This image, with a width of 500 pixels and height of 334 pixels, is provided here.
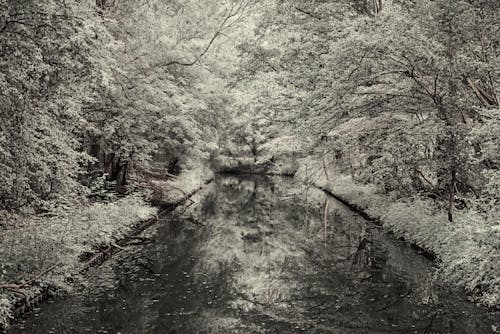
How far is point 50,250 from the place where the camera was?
11.2 metres

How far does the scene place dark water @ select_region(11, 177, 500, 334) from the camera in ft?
31.7

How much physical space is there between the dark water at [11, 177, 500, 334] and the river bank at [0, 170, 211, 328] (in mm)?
462

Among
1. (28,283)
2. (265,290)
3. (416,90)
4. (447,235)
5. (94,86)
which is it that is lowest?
(28,283)

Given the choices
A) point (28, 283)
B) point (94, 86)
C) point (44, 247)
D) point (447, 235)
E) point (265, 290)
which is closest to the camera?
point (28, 283)

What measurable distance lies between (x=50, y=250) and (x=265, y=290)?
5689 millimetres

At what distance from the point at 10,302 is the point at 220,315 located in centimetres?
446

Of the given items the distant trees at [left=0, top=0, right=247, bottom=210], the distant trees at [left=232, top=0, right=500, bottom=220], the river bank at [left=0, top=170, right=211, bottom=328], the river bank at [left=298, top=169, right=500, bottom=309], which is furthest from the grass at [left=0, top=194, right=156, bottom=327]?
the river bank at [left=298, top=169, right=500, bottom=309]

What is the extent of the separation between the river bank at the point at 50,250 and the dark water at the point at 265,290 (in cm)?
46

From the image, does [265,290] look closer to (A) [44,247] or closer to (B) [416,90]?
(A) [44,247]

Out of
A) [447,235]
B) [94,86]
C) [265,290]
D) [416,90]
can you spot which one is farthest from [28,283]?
[416,90]

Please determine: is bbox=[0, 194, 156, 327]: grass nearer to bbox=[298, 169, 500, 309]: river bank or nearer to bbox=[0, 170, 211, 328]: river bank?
bbox=[0, 170, 211, 328]: river bank

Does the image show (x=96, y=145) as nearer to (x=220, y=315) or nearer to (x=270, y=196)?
(x=220, y=315)

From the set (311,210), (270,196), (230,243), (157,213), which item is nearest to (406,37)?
(230,243)

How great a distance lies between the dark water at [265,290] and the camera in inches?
381
